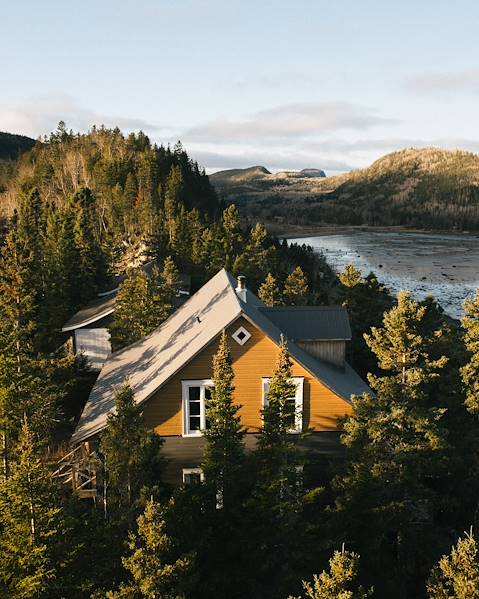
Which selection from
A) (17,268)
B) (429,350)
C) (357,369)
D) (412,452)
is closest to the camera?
(412,452)

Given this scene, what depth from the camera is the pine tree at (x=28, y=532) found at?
11.1 m

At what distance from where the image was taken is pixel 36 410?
1931 centimetres

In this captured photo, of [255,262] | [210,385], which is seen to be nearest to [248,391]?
[210,385]

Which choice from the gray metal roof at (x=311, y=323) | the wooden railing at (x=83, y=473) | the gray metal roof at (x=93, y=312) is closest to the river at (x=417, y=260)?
the gray metal roof at (x=93, y=312)

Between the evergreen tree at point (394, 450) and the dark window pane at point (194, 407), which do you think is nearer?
the evergreen tree at point (394, 450)

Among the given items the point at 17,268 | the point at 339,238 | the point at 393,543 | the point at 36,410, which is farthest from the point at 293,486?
the point at 339,238

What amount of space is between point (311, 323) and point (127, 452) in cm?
1110

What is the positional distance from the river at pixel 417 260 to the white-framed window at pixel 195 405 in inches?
1537

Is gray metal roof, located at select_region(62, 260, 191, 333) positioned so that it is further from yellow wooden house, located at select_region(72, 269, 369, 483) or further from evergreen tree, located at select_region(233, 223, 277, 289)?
yellow wooden house, located at select_region(72, 269, 369, 483)

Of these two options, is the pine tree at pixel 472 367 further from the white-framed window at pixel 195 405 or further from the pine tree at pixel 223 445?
the pine tree at pixel 223 445

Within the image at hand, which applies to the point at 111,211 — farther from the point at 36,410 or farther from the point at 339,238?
the point at 339,238

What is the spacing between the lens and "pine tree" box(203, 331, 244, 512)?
49.0 feet

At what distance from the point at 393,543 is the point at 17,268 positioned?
2390cm

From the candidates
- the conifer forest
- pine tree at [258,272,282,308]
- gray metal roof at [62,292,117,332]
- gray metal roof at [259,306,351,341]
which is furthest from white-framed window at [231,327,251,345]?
pine tree at [258,272,282,308]
